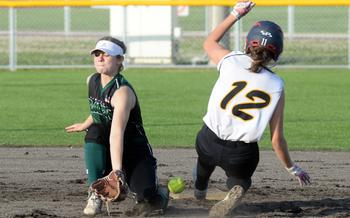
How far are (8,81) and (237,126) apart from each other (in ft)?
45.7

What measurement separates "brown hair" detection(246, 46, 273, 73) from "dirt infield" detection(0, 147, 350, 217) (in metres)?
1.19

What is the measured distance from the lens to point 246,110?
7.51 metres

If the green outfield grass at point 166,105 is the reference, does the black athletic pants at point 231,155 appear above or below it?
above

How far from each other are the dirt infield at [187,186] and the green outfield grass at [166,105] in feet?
2.86

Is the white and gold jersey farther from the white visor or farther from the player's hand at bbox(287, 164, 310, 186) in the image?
the white visor

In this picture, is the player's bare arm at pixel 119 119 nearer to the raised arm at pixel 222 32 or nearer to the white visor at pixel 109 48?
the white visor at pixel 109 48

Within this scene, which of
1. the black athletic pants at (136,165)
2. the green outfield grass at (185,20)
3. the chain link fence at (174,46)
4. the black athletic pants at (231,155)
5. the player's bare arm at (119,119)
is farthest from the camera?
the green outfield grass at (185,20)

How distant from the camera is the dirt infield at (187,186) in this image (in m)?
7.97

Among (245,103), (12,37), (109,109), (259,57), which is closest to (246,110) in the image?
(245,103)

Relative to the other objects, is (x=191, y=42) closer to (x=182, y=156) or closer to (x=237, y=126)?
(x=182, y=156)

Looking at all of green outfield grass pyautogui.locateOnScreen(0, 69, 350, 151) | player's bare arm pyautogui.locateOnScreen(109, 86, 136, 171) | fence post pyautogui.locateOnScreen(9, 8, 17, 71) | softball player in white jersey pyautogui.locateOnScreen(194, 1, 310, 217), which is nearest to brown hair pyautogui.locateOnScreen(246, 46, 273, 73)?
softball player in white jersey pyautogui.locateOnScreen(194, 1, 310, 217)

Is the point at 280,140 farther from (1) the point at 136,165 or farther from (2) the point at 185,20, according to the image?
(2) the point at 185,20

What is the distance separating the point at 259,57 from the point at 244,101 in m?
0.35

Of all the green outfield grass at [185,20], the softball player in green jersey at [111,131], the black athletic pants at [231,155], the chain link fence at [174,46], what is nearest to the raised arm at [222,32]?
the black athletic pants at [231,155]
